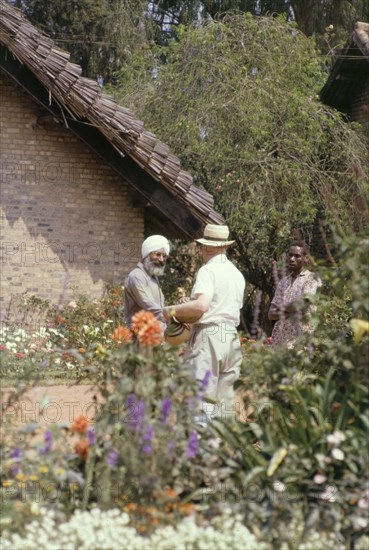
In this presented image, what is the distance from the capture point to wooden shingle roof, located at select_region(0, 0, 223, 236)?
11.8 m

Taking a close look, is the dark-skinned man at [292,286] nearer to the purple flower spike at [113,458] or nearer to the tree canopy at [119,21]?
the purple flower spike at [113,458]

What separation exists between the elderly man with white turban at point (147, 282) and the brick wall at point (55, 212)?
234 inches

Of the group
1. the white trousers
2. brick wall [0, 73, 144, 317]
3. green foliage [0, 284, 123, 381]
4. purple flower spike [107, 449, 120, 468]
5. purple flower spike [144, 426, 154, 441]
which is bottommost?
green foliage [0, 284, 123, 381]

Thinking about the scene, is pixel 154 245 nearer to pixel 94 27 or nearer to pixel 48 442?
pixel 48 442

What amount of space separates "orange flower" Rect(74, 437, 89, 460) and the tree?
11794 millimetres

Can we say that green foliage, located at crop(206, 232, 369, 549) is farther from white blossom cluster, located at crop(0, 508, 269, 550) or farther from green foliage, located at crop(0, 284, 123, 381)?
green foliage, located at crop(0, 284, 123, 381)

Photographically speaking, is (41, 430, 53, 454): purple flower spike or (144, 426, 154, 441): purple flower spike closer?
(144, 426, 154, 441): purple flower spike

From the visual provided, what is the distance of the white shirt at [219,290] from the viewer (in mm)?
6754

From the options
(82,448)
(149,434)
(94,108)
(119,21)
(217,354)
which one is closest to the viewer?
(149,434)

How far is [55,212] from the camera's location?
1337 centimetres

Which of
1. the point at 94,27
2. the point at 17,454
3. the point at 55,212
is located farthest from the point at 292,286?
the point at 94,27

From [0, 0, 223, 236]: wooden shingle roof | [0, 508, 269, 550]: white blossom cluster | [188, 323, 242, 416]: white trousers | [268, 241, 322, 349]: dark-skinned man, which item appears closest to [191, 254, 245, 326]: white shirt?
[188, 323, 242, 416]: white trousers

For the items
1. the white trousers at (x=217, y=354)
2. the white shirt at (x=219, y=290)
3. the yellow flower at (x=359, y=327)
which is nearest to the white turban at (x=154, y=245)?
the white shirt at (x=219, y=290)

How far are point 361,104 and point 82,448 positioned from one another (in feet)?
52.7
